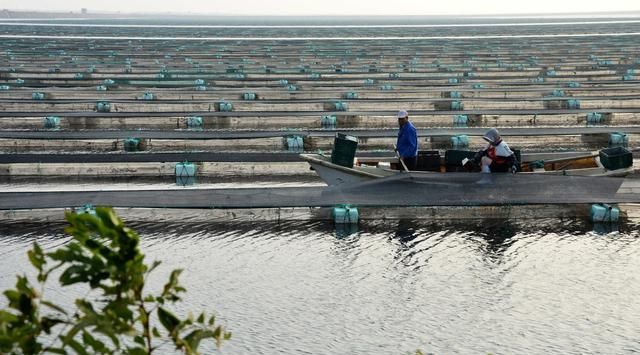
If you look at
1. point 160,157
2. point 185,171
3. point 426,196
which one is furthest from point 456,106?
point 426,196

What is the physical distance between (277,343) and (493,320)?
10.4 ft

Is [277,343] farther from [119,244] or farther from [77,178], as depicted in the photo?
[77,178]

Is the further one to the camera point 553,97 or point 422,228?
point 553,97

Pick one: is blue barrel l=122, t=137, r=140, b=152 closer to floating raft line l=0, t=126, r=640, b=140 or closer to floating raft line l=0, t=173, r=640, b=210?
floating raft line l=0, t=126, r=640, b=140

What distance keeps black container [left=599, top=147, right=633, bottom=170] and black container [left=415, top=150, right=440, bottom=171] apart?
3437 mm

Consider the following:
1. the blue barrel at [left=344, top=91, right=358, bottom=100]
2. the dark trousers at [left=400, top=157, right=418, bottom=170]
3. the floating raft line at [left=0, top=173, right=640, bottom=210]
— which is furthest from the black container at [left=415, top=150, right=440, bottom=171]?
the blue barrel at [left=344, top=91, right=358, bottom=100]

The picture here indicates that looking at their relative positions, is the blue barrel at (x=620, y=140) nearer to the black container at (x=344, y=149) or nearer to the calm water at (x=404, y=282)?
the calm water at (x=404, y=282)

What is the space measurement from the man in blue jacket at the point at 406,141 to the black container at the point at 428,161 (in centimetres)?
21

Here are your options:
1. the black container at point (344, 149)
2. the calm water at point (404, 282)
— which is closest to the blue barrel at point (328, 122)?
the black container at point (344, 149)

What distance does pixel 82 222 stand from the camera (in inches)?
169

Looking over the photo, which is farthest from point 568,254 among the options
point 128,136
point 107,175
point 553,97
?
point 553,97

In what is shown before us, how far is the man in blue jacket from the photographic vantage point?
61.5ft

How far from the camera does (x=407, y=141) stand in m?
18.9

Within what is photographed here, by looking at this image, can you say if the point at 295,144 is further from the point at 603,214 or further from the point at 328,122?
the point at 603,214
